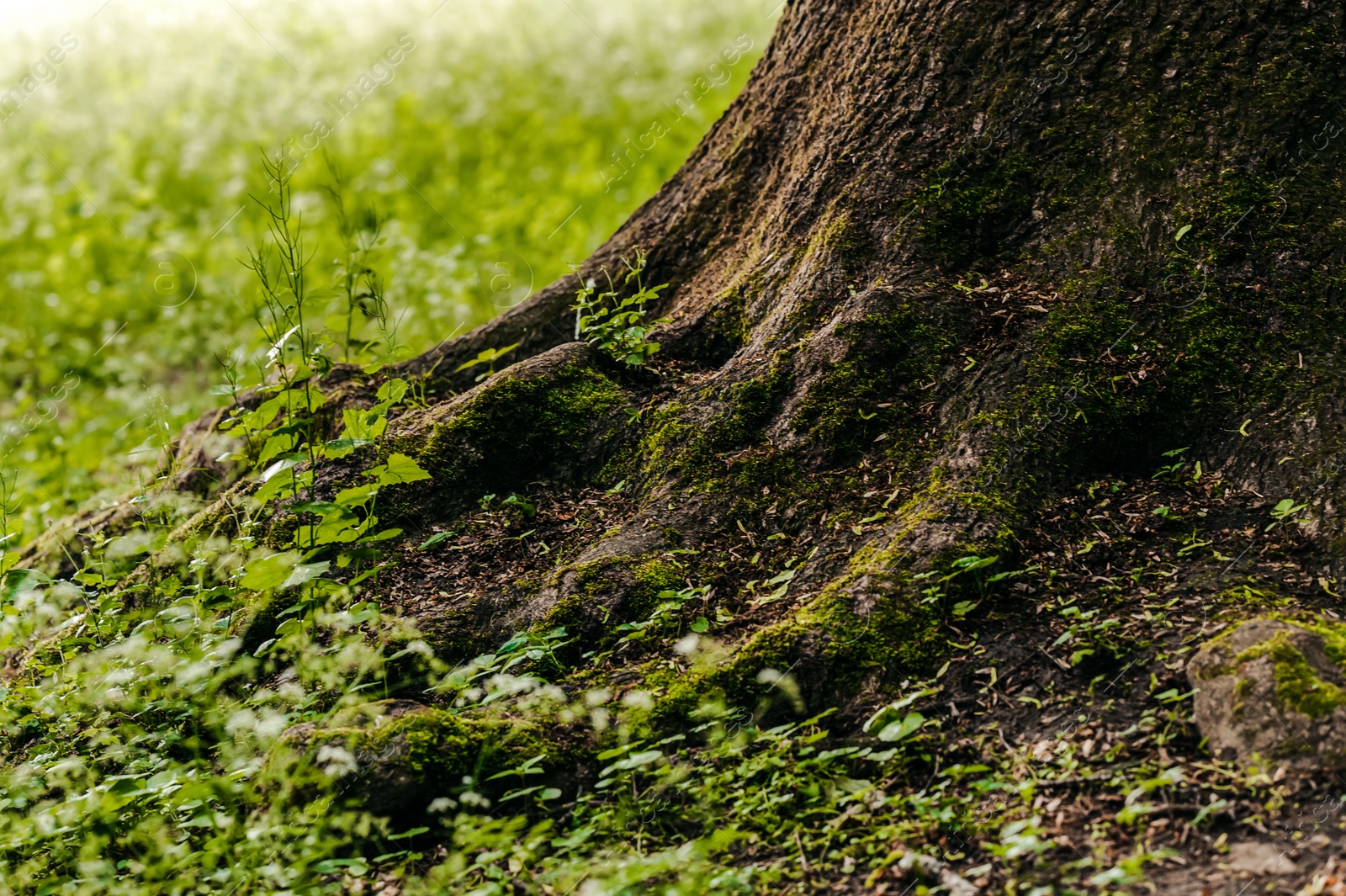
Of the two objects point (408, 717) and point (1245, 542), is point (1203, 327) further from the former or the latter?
point (408, 717)

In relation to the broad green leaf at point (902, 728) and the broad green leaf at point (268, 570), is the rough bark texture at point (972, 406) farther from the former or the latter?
the broad green leaf at point (268, 570)

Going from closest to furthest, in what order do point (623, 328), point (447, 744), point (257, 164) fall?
point (447, 744) → point (623, 328) → point (257, 164)

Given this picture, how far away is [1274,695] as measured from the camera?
86.9 inches

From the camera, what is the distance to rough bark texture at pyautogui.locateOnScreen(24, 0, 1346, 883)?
2654 mm

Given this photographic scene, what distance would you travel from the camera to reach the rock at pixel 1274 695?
2170 mm

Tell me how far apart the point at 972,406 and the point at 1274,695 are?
116 centimetres

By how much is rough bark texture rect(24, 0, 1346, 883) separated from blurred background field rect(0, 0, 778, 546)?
182cm

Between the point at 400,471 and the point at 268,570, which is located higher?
the point at 400,471

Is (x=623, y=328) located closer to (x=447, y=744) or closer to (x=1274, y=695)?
(x=447, y=744)

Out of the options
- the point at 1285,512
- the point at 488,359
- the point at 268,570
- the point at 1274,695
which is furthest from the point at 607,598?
the point at 1285,512

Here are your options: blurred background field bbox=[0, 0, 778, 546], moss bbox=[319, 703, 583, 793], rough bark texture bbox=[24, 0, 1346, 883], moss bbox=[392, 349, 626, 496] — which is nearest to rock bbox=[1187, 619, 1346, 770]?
rough bark texture bbox=[24, 0, 1346, 883]

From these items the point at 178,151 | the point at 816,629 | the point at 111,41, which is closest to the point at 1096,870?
the point at 816,629

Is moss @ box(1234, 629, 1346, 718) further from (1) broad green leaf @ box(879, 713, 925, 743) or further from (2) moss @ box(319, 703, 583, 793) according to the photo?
(2) moss @ box(319, 703, 583, 793)

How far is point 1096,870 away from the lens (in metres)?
2.09
